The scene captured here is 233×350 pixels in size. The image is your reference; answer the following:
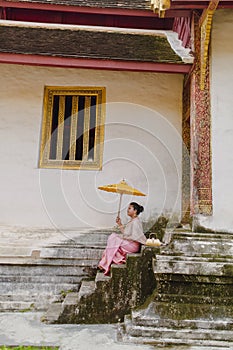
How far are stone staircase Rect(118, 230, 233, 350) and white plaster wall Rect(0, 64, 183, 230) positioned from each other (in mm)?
2160

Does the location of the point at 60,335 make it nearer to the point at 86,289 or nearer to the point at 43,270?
the point at 86,289

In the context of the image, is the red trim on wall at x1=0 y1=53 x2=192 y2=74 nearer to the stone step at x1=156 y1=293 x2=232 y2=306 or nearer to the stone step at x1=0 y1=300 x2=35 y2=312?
the stone step at x1=156 y1=293 x2=232 y2=306

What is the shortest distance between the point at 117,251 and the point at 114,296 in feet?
1.86

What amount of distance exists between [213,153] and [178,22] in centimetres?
322

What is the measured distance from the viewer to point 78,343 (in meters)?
3.48

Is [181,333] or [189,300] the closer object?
[181,333]

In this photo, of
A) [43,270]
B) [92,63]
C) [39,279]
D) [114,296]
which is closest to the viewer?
[114,296]

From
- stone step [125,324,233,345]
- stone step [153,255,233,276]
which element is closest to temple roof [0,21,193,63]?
stone step [153,255,233,276]

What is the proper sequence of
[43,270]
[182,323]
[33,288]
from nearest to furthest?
[182,323] → [33,288] → [43,270]

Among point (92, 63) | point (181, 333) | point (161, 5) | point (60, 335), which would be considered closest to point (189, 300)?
point (181, 333)

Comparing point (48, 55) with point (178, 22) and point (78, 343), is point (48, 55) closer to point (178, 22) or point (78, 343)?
point (178, 22)

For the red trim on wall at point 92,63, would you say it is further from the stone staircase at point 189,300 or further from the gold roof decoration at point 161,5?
the stone staircase at point 189,300

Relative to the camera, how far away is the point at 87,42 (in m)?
6.07

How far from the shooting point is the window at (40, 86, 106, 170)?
6371mm
